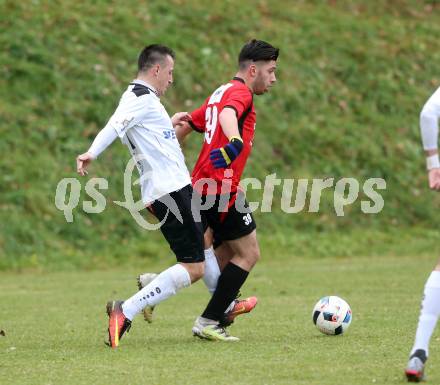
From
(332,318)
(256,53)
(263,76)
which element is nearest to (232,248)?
(332,318)

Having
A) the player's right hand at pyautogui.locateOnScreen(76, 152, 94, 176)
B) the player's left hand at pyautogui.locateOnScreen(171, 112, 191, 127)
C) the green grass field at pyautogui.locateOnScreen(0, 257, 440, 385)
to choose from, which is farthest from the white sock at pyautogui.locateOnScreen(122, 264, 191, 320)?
the player's left hand at pyautogui.locateOnScreen(171, 112, 191, 127)

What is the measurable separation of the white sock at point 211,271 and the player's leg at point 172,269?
46 cm

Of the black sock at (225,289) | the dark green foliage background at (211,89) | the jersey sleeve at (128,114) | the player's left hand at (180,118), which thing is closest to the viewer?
the jersey sleeve at (128,114)

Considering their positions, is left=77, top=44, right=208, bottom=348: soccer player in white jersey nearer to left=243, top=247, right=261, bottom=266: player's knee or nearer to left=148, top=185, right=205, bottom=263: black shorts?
left=148, top=185, right=205, bottom=263: black shorts

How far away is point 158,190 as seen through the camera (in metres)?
7.96

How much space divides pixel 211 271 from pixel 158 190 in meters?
0.93

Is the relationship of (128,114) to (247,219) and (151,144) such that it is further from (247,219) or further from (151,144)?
(247,219)

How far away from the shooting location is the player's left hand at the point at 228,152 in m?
7.60

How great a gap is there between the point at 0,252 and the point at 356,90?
32.1 ft

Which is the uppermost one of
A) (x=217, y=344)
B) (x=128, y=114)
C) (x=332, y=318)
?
(x=128, y=114)

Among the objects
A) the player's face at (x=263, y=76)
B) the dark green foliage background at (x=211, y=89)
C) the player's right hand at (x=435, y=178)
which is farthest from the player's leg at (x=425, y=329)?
the dark green foliage background at (x=211, y=89)

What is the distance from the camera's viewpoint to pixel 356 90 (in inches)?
918

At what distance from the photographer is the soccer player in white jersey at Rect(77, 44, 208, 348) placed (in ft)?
25.8

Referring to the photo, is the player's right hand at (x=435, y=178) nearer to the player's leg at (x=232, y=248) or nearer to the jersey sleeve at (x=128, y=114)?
the player's leg at (x=232, y=248)
